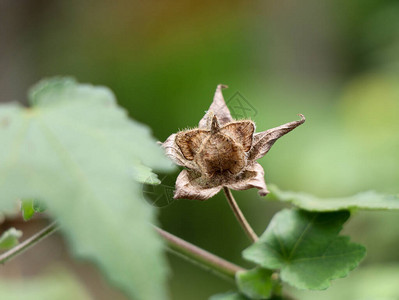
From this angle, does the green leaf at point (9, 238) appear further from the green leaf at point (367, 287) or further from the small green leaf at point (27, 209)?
the green leaf at point (367, 287)

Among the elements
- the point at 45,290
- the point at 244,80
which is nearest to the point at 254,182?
Answer: the point at 45,290

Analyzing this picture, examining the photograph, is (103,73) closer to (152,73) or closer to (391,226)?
(152,73)

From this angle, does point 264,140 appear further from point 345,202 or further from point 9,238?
point 9,238

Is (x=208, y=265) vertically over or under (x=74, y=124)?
under

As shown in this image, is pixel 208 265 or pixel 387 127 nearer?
pixel 208 265

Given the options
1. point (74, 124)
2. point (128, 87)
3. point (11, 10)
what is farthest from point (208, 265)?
point (11, 10)

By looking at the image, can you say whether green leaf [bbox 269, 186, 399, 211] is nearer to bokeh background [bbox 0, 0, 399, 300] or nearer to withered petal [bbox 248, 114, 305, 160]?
withered petal [bbox 248, 114, 305, 160]

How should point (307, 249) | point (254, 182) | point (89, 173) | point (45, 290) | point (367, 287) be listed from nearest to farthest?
point (89, 173) → point (254, 182) → point (307, 249) → point (367, 287) → point (45, 290)

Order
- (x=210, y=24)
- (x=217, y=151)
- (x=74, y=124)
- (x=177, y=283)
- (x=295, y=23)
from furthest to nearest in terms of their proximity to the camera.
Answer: (x=295, y=23)
(x=210, y=24)
(x=177, y=283)
(x=217, y=151)
(x=74, y=124)

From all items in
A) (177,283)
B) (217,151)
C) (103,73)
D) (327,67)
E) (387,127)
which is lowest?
(177,283)
